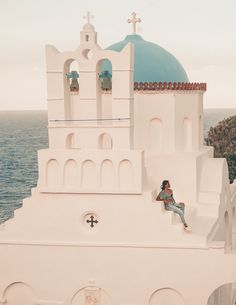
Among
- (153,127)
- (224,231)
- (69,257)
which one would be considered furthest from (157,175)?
(69,257)

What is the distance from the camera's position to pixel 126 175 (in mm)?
15836

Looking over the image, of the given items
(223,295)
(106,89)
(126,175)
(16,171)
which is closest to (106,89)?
(106,89)

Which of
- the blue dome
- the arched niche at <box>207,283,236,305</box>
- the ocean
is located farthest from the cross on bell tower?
the ocean

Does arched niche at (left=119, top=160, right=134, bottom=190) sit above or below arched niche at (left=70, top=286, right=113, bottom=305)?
above

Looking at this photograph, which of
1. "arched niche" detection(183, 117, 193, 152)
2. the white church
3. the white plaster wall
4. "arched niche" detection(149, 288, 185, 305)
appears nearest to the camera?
the white plaster wall

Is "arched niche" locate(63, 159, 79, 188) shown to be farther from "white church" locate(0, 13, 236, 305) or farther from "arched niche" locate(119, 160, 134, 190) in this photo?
"arched niche" locate(119, 160, 134, 190)

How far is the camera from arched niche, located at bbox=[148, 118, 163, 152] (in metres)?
19.8

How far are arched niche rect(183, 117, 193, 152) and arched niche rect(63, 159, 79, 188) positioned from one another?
5.97m

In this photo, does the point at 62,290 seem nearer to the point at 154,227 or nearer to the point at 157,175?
the point at 154,227

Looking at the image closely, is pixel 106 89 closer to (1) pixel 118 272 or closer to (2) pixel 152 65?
(2) pixel 152 65

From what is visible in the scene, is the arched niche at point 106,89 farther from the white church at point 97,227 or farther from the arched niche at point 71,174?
the arched niche at point 71,174

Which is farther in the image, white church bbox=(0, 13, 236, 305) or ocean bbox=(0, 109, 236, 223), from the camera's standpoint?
ocean bbox=(0, 109, 236, 223)

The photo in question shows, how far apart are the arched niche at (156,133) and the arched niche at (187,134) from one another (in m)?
1.24

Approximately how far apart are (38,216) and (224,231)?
738 cm
